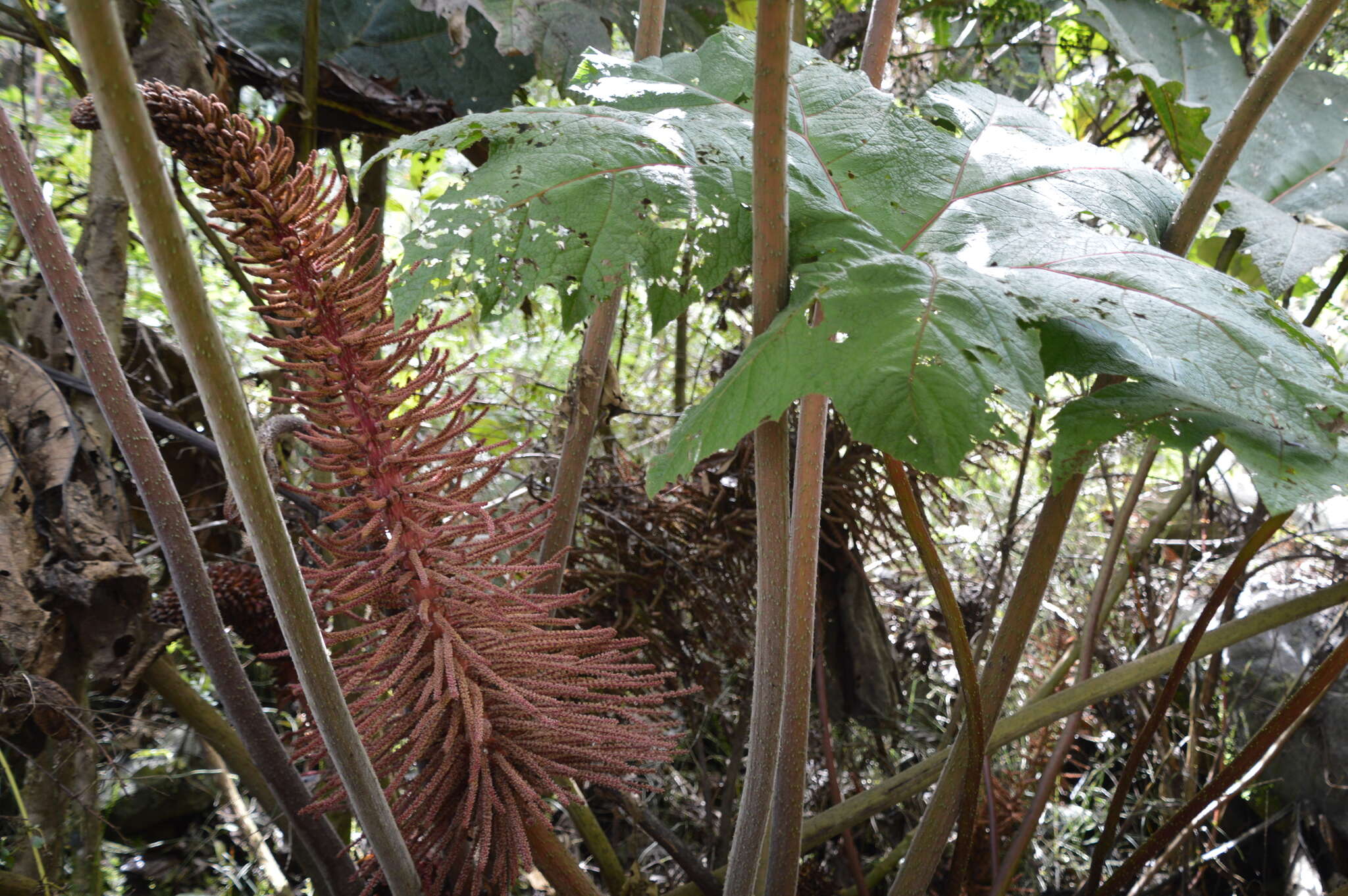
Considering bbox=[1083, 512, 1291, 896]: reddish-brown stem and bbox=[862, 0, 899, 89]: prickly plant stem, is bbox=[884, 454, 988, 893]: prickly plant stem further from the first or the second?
bbox=[862, 0, 899, 89]: prickly plant stem

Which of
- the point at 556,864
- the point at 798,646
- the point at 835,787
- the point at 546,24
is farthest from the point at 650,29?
the point at 835,787

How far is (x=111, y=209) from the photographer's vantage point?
37.6 inches

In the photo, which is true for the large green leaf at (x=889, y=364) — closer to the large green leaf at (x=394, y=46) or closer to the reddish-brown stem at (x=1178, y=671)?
the reddish-brown stem at (x=1178, y=671)

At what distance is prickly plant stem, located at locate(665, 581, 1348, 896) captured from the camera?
918 mm

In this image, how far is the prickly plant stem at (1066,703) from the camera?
918 millimetres

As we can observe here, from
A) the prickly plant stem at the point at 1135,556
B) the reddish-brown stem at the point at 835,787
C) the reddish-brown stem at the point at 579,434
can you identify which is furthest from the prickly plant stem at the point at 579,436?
the prickly plant stem at the point at 1135,556

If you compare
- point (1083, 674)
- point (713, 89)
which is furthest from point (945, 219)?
point (1083, 674)

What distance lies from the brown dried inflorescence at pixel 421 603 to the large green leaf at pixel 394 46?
683 mm

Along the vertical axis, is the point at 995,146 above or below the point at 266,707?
above

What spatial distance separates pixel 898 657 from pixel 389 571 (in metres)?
1.30

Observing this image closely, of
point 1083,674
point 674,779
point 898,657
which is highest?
point 1083,674

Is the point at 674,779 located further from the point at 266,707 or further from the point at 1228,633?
the point at 1228,633

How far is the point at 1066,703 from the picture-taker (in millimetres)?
917

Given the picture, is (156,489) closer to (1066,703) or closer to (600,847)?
(600,847)
